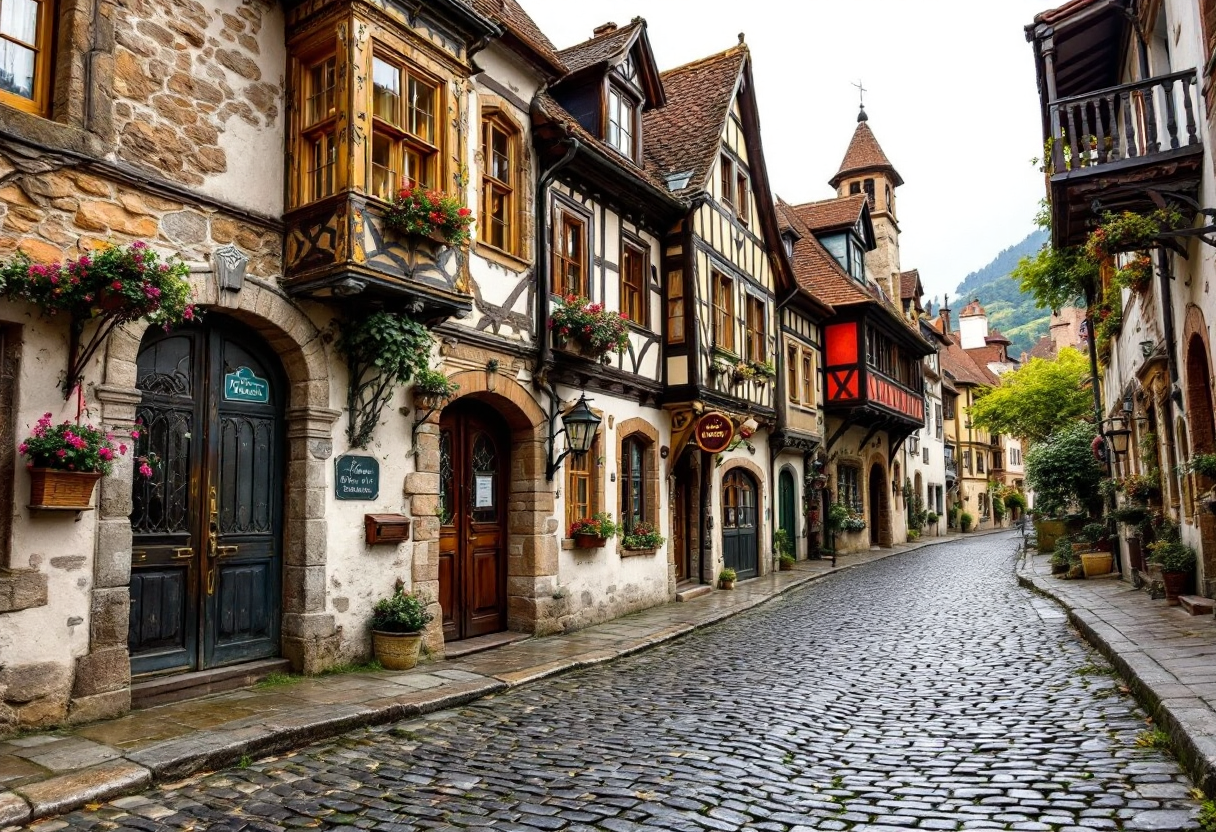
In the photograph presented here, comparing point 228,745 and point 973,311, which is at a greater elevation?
point 973,311

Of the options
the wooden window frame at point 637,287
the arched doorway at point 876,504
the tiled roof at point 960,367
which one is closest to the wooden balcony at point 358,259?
the wooden window frame at point 637,287

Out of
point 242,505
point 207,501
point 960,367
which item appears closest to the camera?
point 207,501

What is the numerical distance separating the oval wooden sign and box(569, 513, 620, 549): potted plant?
10.3 feet

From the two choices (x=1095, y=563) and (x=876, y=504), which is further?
(x=876, y=504)

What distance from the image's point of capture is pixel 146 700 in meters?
6.73

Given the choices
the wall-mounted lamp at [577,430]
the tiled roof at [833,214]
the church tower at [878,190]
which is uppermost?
the church tower at [878,190]

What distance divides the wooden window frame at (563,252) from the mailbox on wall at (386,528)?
13.9 feet

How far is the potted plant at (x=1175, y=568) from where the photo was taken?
1090cm

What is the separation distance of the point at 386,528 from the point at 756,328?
11124 mm

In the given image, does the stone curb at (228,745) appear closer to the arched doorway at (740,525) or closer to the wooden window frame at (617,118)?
the wooden window frame at (617,118)

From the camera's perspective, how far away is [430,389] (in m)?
9.02

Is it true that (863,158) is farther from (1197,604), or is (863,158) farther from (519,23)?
(1197,604)

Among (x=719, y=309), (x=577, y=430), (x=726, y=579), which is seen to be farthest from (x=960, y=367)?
(x=577, y=430)

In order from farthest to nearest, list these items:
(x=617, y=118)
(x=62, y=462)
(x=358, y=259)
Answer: (x=617, y=118) < (x=358, y=259) < (x=62, y=462)
